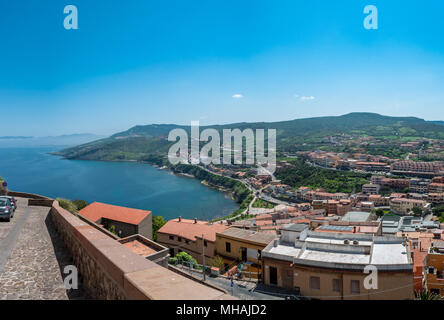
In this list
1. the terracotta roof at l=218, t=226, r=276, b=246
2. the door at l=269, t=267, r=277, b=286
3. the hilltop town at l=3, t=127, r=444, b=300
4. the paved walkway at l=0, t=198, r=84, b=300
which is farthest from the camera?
the terracotta roof at l=218, t=226, r=276, b=246

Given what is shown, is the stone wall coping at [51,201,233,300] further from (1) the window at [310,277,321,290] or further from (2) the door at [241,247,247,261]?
(2) the door at [241,247,247,261]

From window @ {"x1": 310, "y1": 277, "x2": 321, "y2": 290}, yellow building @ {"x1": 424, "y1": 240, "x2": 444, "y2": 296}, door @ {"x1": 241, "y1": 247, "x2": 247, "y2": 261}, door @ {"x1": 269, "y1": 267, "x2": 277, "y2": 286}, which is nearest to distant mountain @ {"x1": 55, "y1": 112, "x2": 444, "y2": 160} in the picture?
yellow building @ {"x1": 424, "y1": 240, "x2": 444, "y2": 296}

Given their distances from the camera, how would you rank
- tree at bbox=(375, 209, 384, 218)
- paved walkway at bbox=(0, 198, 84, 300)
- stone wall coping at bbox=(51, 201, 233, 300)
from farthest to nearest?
tree at bbox=(375, 209, 384, 218) < paved walkway at bbox=(0, 198, 84, 300) < stone wall coping at bbox=(51, 201, 233, 300)

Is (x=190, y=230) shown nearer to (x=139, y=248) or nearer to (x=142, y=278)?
(x=139, y=248)

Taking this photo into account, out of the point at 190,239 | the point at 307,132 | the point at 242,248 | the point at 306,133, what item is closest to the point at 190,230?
the point at 190,239

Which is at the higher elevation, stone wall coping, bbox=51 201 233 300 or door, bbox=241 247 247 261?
stone wall coping, bbox=51 201 233 300

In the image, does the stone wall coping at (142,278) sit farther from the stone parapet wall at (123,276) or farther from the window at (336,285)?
the window at (336,285)

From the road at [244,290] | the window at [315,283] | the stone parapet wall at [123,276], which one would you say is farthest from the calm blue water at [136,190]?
the stone parapet wall at [123,276]
